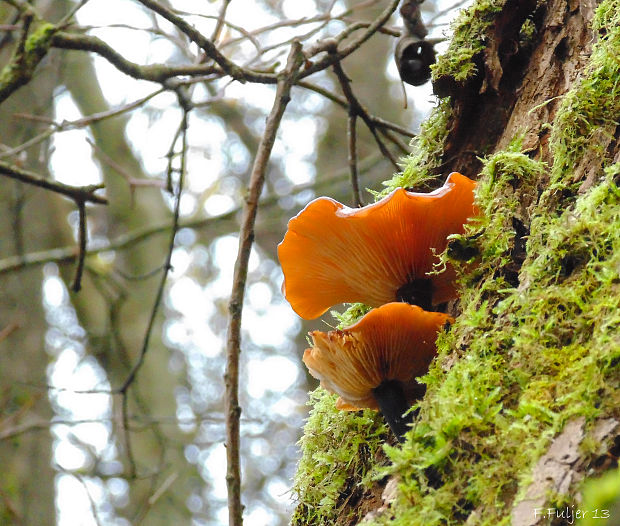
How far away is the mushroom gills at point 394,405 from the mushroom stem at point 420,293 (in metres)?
0.24

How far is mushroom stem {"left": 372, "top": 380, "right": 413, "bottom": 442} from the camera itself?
1.54 m

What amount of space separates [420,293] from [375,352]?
26cm

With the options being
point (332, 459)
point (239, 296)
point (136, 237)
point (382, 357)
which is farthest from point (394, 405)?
point (136, 237)

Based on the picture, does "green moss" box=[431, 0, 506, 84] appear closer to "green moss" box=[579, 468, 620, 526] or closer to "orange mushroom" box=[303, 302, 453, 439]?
"orange mushroom" box=[303, 302, 453, 439]

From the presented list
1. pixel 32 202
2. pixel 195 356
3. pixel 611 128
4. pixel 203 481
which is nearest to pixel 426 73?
pixel 611 128

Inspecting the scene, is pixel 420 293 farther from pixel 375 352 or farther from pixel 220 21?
pixel 220 21

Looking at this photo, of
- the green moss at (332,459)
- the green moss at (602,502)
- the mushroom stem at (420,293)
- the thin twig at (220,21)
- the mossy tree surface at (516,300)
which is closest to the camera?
the green moss at (602,502)

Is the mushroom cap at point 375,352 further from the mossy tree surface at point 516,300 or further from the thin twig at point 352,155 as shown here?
the thin twig at point 352,155

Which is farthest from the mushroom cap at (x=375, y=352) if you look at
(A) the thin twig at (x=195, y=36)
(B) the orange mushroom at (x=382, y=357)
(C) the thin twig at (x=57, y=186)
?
(C) the thin twig at (x=57, y=186)

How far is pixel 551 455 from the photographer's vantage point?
3.51ft

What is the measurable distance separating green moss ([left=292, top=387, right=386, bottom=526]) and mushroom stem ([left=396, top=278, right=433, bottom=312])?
1.08ft

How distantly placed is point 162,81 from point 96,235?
5919 millimetres

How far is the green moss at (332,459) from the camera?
1661 mm

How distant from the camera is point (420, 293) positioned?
1768 mm
